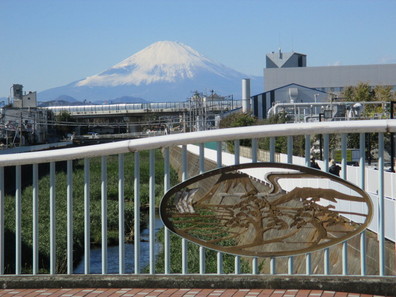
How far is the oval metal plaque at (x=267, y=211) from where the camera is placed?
6.38 meters

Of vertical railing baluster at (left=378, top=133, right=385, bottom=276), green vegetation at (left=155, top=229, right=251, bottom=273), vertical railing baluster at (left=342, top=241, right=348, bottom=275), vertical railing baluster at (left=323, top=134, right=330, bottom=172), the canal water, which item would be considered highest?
vertical railing baluster at (left=323, top=134, right=330, bottom=172)

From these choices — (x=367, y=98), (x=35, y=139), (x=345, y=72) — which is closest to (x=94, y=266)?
(x=367, y=98)

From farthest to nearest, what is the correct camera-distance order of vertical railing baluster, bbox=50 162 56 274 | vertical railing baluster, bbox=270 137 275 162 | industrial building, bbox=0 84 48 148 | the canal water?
industrial building, bbox=0 84 48 148
the canal water
vertical railing baluster, bbox=50 162 56 274
vertical railing baluster, bbox=270 137 275 162

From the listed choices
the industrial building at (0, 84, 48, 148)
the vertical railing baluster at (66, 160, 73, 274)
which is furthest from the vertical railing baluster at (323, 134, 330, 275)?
the industrial building at (0, 84, 48, 148)

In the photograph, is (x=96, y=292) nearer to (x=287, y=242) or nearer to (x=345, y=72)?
(x=287, y=242)

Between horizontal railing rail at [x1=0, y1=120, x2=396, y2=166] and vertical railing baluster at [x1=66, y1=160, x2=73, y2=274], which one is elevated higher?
horizontal railing rail at [x1=0, y1=120, x2=396, y2=166]

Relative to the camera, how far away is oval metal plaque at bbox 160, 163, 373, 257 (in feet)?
20.9

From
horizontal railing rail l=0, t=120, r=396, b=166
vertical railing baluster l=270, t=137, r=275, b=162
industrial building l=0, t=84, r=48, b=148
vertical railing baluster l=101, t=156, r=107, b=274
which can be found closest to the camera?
horizontal railing rail l=0, t=120, r=396, b=166

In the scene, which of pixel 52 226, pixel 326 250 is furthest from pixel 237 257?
pixel 52 226

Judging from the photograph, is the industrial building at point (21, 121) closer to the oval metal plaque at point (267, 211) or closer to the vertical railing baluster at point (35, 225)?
the vertical railing baluster at point (35, 225)

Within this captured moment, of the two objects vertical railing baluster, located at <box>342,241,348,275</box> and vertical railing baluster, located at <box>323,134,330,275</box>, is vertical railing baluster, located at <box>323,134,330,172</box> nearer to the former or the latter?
vertical railing baluster, located at <box>323,134,330,275</box>

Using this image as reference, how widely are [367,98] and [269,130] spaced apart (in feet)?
219

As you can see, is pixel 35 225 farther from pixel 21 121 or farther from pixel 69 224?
pixel 21 121

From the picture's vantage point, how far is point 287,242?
6.45 m
